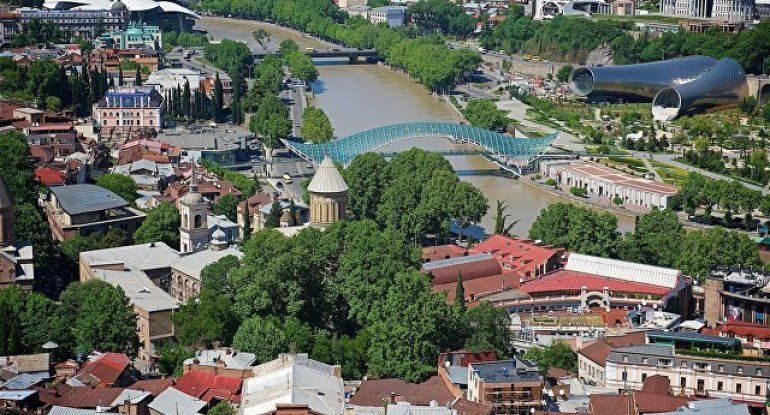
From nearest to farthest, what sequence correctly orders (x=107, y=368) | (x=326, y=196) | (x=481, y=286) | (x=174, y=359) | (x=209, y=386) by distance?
(x=209, y=386), (x=107, y=368), (x=174, y=359), (x=481, y=286), (x=326, y=196)

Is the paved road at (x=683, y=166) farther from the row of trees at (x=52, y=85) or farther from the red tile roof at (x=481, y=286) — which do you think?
the row of trees at (x=52, y=85)

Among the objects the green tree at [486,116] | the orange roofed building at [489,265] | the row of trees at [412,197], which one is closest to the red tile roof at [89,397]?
the orange roofed building at [489,265]

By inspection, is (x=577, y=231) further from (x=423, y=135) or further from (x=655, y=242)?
(x=423, y=135)

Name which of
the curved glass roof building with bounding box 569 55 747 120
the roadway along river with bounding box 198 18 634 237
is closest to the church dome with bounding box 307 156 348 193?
the roadway along river with bounding box 198 18 634 237

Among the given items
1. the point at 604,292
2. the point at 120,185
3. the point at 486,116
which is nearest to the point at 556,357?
the point at 604,292

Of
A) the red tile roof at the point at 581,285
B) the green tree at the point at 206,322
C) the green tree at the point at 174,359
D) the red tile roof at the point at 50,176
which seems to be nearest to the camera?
the green tree at the point at 174,359

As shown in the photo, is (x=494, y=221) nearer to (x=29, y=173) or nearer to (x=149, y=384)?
(x=29, y=173)

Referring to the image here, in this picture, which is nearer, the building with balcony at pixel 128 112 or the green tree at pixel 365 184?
the green tree at pixel 365 184
